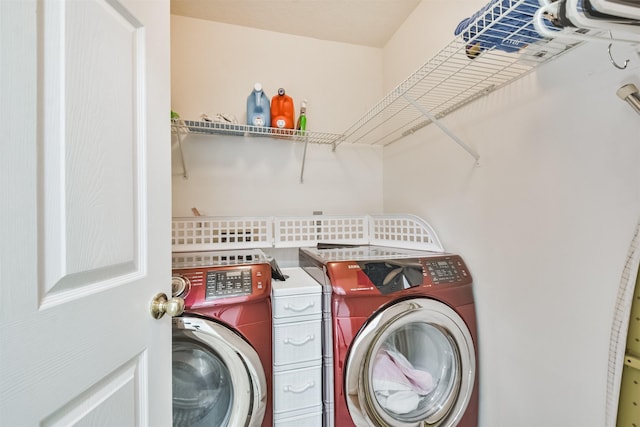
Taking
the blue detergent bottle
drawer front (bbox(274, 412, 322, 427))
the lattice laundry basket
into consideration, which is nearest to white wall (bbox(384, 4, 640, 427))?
the lattice laundry basket

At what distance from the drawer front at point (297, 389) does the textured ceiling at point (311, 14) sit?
7.13 ft

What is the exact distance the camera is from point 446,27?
1.49 m

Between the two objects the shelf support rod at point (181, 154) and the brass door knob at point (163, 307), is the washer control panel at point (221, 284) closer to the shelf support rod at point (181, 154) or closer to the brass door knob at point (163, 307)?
the brass door knob at point (163, 307)

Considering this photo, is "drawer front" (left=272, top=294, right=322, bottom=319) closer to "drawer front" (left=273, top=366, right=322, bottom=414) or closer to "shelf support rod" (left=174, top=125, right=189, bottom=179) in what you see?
"drawer front" (left=273, top=366, right=322, bottom=414)

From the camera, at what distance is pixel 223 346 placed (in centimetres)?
102

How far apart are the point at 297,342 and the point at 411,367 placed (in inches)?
24.5

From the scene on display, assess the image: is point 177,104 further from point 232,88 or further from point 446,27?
point 446,27

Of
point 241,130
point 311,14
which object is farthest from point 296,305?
point 311,14

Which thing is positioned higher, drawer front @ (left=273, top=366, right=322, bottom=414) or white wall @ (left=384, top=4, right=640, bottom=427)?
white wall @ (left=384, top=4, right=640, bottom=427)

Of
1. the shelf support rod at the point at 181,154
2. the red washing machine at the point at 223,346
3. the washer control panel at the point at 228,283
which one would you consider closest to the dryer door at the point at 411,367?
the red washing machine at the point at 223,346

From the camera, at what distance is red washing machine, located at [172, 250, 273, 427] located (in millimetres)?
1015

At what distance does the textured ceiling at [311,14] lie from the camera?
5.73 ft

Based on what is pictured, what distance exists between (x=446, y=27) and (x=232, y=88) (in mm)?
1447

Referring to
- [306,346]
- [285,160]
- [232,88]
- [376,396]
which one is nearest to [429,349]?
[376,396]
